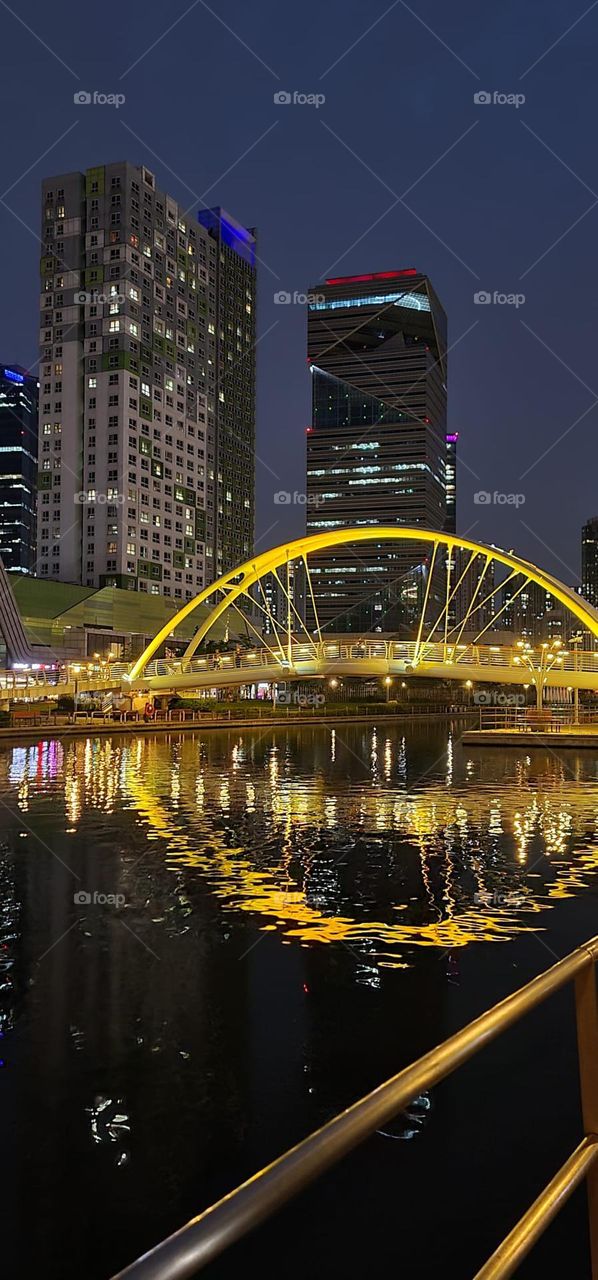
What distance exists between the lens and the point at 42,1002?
11648mm

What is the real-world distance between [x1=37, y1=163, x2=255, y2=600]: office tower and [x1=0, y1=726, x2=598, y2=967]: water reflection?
88.5 m

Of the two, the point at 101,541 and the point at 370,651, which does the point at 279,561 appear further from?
the point at 101,541

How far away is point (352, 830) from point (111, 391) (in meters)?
122

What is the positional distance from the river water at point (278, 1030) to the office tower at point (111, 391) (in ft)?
374

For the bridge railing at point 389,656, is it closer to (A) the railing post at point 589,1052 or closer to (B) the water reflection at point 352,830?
(B) the water reflection at point 352,830

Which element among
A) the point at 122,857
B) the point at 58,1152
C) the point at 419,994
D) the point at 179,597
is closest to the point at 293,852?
the point at 122,857

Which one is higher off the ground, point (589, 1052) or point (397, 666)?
point (397, 666)

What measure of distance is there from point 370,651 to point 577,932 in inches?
1651

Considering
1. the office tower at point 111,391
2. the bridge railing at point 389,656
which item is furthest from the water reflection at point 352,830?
the office tower at point 111,391

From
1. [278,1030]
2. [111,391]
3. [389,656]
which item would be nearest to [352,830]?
[278,1030]

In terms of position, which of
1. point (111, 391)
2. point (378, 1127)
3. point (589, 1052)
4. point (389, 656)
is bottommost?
point (589, 1052)

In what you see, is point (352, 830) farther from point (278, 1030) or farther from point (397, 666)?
point (397, 666)

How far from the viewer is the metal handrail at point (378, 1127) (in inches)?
72.1

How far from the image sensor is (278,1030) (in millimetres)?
10734
